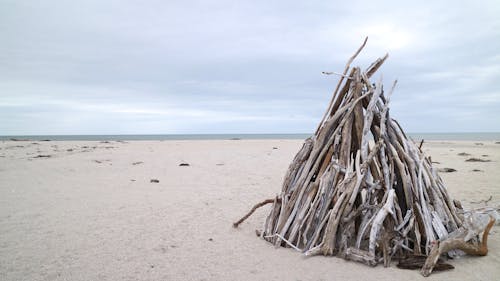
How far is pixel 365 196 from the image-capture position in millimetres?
4664

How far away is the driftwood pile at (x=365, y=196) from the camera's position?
4.35 metres

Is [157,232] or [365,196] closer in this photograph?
[365,196]

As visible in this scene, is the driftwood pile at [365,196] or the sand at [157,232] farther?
the driftwood pile at [365,196]

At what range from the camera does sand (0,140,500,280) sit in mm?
4180

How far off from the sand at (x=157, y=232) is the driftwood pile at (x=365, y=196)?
0.28m

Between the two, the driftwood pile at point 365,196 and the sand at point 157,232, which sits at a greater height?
the driftwood pile at point 365,196

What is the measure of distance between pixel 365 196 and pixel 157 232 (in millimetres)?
3269

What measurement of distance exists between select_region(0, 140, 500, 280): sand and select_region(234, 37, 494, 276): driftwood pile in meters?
0.28

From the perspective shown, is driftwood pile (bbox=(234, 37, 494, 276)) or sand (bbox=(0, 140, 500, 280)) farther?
driftwood pile (bbox=(234, 37, 494, 276))

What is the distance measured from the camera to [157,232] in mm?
5777

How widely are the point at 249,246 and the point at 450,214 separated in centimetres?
274

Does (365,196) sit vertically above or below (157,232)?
above

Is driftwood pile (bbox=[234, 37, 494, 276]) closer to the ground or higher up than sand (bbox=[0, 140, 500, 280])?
higher up

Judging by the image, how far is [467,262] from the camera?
433cm
